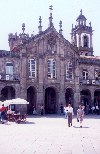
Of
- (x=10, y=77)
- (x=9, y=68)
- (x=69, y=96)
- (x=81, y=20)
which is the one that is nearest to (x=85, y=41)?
(x=81, y=20)

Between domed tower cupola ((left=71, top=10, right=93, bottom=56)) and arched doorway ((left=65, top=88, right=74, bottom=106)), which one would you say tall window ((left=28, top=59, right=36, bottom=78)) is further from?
domed tower cupola ((left=71, top=10, right=93, bottom=56))

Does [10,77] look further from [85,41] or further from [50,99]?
[85,41]

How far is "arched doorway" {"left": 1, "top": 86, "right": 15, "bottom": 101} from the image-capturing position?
38.9 metres

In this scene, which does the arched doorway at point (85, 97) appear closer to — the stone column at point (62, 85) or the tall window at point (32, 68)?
the stone column at point (62, 85)

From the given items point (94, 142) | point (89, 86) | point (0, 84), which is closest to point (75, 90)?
point (89, 86)

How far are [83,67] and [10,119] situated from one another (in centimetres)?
1855

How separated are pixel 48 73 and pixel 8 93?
6.01 m

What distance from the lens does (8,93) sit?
3894cm

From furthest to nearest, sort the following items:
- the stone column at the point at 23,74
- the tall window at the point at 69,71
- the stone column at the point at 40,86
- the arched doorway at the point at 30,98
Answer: the arched doorway at the point at 30,98
the tall window at the point at 69,71
the stone column at the point at 40,86
the stone column at the point at 23,74

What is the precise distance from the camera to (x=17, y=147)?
1149 centimetres

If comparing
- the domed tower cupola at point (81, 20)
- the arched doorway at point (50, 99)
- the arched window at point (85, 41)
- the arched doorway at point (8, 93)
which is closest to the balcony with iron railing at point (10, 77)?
the arched doorway at point (8, 93)

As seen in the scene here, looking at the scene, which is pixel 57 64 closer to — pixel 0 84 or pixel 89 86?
pixel 89 86

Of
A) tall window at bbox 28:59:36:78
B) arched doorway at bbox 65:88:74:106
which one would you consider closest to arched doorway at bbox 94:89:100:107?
arched doorway at bbox 65:88:74:106

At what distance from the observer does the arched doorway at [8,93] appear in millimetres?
38906
